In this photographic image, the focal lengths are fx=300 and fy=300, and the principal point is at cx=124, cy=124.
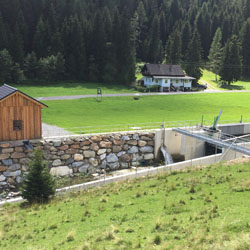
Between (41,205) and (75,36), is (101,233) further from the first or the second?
(75,36)

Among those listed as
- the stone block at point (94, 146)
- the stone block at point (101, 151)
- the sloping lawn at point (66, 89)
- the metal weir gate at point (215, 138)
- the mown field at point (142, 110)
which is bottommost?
the stone block at point (101, 151)

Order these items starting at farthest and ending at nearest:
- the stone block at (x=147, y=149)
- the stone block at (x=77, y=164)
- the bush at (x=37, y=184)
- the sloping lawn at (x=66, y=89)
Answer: the sloping lawn at (x=66, y=89) < the stone block at (x=147, y=149) < the stone block at (x=77, y=164) < the bush at (x=37, y=184)

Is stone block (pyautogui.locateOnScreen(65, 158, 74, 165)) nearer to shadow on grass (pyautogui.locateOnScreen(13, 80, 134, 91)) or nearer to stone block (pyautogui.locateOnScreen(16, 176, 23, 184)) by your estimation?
stone block (pyautogui.locateOnScreen(16, 176, 23, 184))

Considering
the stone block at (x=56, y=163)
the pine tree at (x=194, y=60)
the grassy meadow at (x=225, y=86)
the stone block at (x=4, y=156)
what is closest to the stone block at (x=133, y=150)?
the stone block at (x=56, y=163)

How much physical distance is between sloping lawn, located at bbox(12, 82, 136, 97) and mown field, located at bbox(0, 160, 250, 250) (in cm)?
4039

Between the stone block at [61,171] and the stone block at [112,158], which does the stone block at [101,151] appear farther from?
the stone block at [61,171]

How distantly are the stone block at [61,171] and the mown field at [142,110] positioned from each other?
6050 mm

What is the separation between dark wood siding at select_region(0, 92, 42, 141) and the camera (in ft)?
78.3

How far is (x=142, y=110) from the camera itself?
43.9 meters

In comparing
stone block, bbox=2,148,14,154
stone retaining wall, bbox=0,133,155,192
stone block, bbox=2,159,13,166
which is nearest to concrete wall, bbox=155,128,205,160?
stone retaining wall, bbox=0,133,155,192

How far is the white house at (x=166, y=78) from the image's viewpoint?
228 ft

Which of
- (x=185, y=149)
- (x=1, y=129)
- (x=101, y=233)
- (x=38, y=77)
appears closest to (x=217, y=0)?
(x=38, y=77)

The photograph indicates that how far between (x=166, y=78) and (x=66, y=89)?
23.5m

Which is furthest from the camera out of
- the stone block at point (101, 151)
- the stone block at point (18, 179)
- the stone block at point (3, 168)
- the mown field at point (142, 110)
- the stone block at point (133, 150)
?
the mown field at point (142, 110)
